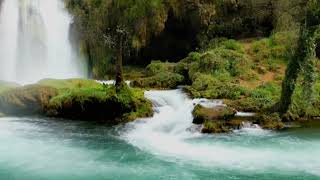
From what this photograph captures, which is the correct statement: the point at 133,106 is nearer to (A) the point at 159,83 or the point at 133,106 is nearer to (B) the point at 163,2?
(A) the point at 159,83

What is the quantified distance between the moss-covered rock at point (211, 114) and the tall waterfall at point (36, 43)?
14.4 metres

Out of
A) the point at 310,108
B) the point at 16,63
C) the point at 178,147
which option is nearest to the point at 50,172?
the point at 178,147

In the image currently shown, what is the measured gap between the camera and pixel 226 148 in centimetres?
1856

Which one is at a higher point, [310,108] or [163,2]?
[163,2]

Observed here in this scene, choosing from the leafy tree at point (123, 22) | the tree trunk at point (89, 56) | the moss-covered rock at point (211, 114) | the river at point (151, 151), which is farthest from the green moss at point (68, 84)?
the tree trunk at point (89, 56)

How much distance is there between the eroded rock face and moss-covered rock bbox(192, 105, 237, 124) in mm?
6830

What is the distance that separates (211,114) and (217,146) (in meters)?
2.88

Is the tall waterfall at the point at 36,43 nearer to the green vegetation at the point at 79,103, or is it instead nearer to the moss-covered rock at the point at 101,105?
the green vegetation at the point at 79,103

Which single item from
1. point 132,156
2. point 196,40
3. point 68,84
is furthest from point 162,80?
point 132,156

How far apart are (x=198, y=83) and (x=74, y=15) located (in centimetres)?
1148

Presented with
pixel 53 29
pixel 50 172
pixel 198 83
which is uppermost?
pixel 53 29

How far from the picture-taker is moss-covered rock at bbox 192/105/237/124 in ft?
70.4

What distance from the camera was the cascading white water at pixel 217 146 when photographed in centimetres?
1700

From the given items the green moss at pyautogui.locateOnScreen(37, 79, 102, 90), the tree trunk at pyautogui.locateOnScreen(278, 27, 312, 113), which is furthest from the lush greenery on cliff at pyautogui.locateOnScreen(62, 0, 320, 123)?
the tree trunk at pyautogui.locateOnScreen(278, 27, 312, 113)
